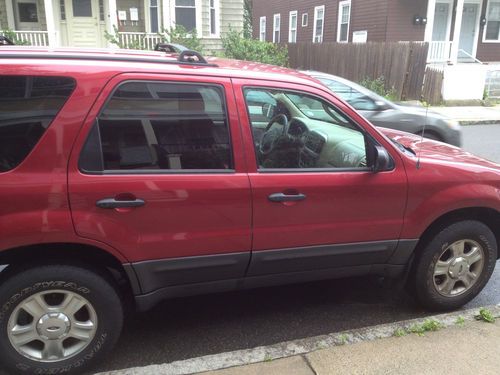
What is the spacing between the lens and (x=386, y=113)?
725 centimetres

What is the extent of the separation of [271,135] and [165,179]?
855mm

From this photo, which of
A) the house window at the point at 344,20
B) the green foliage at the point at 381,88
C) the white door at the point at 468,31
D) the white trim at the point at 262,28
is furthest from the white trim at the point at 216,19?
the white trim at the point at 262,28

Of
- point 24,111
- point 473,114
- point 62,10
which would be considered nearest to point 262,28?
point 62,10

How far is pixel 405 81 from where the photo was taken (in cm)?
1628

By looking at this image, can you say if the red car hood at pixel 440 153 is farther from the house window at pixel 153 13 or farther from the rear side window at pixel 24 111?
the house window at pixel 153 13

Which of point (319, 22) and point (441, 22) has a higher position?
point (319, 22)

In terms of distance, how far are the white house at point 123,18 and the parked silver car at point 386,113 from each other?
10.0 meters

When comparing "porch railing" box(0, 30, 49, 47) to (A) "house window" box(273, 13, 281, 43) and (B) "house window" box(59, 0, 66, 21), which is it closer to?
(B) "house window" box(59, 0, 66, 21)

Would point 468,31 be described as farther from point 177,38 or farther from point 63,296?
point 63,296

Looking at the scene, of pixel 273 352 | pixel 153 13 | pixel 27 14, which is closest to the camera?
pixel 273 352

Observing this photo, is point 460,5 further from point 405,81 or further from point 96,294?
point 96,294

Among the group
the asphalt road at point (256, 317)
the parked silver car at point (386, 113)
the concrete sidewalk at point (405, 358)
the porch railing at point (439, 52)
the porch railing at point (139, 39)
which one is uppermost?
the porch railing at point (139, 39)

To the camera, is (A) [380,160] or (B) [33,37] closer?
(A) [380,160]

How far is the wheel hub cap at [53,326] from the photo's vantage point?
8.69 feet
